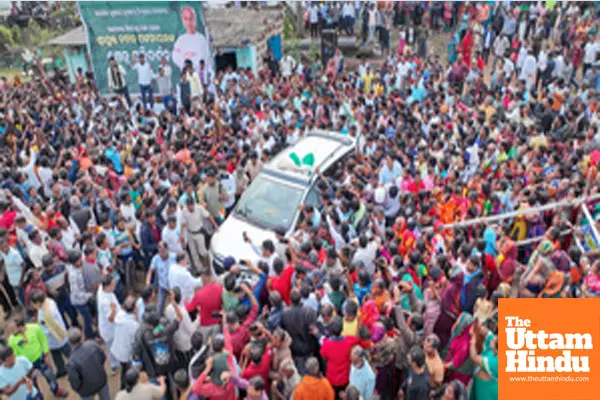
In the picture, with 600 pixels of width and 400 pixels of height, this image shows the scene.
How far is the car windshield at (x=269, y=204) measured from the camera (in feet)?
24.6

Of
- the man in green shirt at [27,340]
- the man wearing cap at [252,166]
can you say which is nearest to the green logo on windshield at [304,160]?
the man wearing cap at [252,166]

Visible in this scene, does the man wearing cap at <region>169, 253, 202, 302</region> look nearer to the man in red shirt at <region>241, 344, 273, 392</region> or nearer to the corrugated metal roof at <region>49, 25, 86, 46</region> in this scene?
the man in red shirt at <region>241, 344, 273, 392</region>

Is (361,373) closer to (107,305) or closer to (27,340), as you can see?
(107,305)

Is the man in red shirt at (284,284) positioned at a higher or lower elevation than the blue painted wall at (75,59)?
lower

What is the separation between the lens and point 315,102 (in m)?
12.5

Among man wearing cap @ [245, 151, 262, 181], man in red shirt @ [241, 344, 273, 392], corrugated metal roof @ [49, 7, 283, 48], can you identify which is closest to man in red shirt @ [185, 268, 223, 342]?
man in red shirt @ [241, 344, 273, 392]

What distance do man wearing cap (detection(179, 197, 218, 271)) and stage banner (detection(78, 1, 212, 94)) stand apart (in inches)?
340

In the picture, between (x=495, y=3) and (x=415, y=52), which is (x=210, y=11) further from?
(x=495, y=3)

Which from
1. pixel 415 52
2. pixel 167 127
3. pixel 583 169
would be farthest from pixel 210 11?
pixel 583 169

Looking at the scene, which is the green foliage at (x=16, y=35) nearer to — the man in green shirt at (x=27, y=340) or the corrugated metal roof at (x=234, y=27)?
the corrugated metal roof at (x=234, y=27)

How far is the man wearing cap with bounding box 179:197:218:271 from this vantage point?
7461 millimetres

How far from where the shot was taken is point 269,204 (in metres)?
7.75

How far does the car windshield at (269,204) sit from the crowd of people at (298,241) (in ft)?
1.27

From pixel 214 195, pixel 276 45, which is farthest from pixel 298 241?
pixel 276 45
